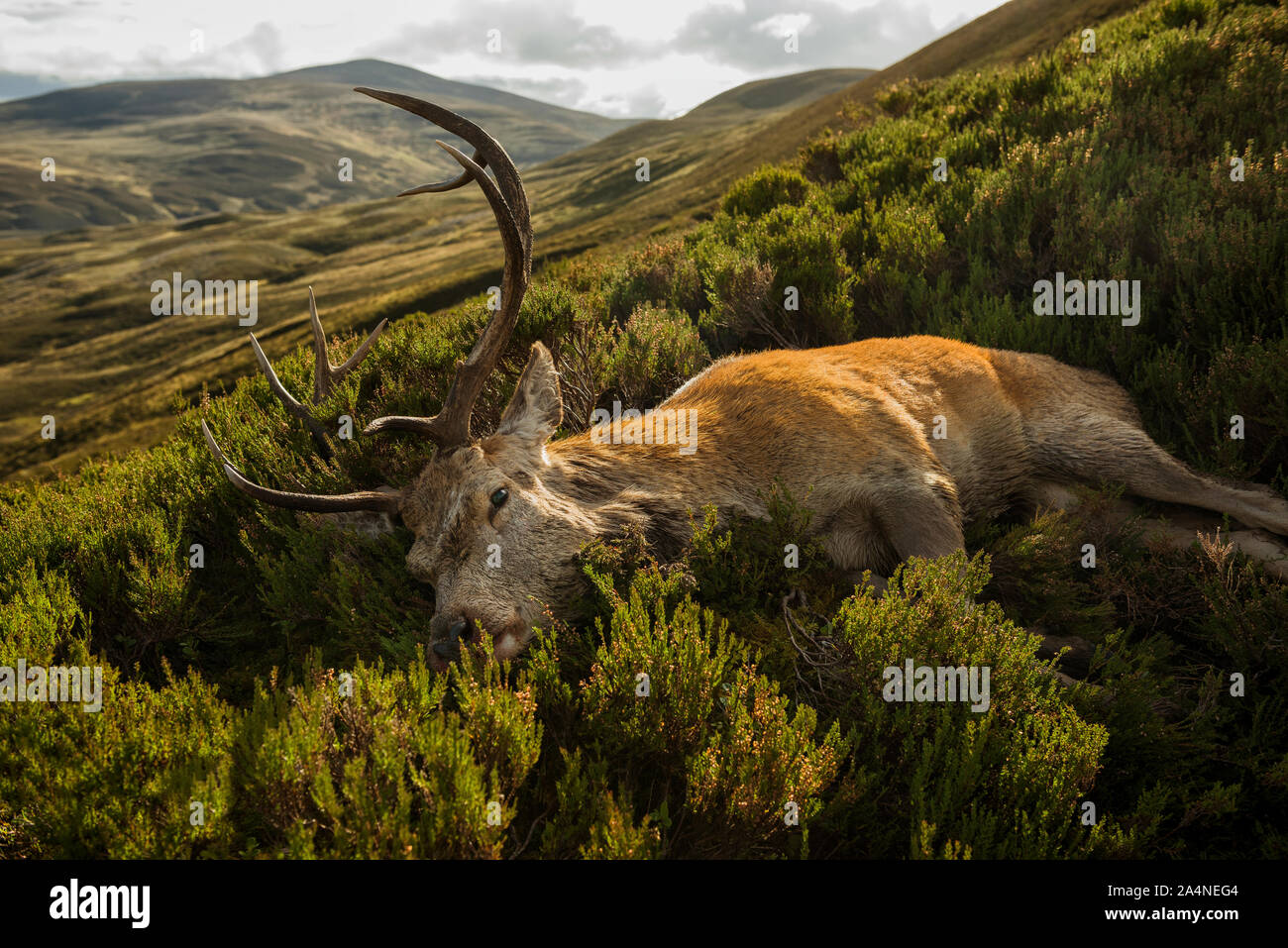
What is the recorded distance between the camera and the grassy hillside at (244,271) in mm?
51169

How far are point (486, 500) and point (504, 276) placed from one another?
1122 mm

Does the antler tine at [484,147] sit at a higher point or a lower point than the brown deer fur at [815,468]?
higher

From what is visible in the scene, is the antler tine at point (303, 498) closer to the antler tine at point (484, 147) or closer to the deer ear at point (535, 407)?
the deer ear at point (535, 407)

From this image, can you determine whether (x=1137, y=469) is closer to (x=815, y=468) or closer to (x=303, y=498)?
(x=815, y=468)

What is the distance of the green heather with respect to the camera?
237 cm

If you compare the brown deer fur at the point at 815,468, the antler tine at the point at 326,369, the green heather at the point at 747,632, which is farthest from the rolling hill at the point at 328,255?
the brown deer fur at the point at 815,468

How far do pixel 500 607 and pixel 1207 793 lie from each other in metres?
2.63

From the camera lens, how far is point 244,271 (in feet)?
323

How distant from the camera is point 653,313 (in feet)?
21.4

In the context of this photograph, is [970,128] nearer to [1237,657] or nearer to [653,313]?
[653,313]

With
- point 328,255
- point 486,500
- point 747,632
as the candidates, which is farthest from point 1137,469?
point 328,255

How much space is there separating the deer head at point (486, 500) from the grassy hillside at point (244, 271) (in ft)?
74.2

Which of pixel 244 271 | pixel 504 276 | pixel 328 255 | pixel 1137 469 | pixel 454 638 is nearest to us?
pixel 454 638
